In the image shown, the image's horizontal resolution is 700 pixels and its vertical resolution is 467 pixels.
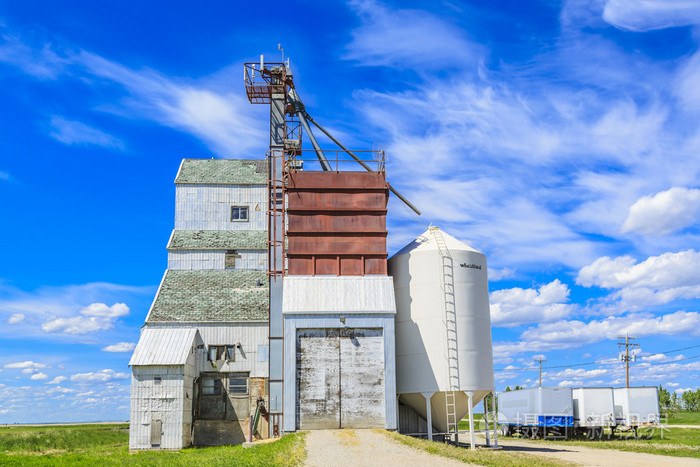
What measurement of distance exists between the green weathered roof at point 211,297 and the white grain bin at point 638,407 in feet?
91.8

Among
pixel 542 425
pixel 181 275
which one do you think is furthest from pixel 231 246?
pixel 542 425

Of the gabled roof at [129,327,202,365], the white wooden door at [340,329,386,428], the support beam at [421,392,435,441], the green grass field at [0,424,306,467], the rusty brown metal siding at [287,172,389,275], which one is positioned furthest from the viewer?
the gabled roof at [129,327,202,365]

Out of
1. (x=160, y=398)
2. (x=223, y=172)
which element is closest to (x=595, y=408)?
(x=160, y=398)

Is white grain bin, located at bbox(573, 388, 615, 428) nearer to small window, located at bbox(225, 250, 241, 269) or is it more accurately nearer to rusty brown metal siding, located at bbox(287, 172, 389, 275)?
rusty brown metal siding, located at bbox(287, 172, 389, 275)

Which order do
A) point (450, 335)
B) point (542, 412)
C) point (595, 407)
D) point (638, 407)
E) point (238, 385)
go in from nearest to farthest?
point (450, 335), point (238, 385), point (542, 412), point (595, 407), point (638, 407)

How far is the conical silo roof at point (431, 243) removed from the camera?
3444cm

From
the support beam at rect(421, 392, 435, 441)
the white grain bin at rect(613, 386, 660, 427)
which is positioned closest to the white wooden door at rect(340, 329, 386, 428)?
the support beam at rect(421, 392, 435, 441)

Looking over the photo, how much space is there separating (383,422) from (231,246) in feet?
61.6

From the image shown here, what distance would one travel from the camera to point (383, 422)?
99.9 feet

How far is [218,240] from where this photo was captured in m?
44.5

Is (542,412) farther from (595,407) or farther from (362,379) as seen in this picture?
(362,379)

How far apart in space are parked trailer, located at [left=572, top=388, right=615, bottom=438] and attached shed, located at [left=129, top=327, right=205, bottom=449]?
2851cm

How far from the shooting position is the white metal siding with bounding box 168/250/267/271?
43.6 meters

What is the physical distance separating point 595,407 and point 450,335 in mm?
20083
